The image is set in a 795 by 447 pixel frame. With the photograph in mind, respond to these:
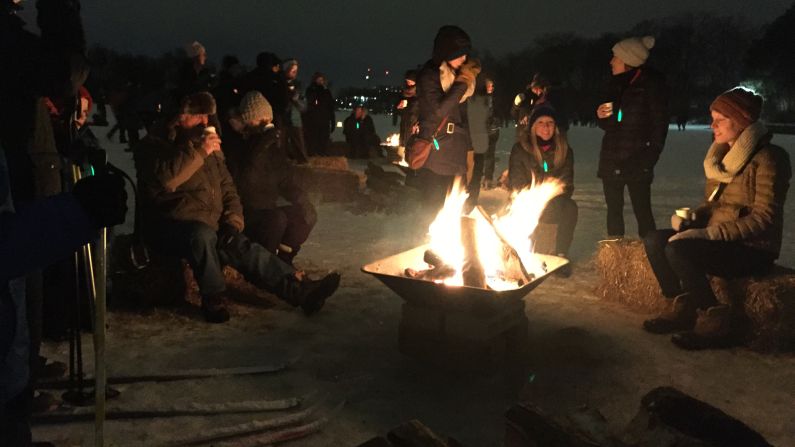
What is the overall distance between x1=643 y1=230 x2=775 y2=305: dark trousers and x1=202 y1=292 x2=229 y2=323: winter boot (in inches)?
130

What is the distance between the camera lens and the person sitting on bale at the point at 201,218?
4.77 metres

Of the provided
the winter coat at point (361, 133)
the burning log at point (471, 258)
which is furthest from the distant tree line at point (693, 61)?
the burning log at point (471, 258)

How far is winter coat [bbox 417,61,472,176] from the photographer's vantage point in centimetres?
543

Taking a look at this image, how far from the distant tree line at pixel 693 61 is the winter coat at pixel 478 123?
4773cm

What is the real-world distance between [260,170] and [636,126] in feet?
11.9

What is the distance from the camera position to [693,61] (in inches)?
3068

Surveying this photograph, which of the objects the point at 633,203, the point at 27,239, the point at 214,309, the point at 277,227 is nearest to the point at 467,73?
the point at 277,227

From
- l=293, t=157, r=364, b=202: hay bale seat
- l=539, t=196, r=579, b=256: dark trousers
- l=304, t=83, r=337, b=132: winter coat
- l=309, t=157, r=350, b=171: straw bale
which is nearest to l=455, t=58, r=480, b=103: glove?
l=539, t=196, r=579, b=256: dark trousers

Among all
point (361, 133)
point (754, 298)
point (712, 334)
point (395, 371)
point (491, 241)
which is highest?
point (361, 133)

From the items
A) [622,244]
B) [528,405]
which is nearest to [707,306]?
[622,244]

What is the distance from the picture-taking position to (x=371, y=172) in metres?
10.7

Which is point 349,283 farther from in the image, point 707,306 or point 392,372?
point 707,306

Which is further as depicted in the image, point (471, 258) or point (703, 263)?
point (703, 263)

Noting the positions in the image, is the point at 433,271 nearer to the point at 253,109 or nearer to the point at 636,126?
the point at 253,109
